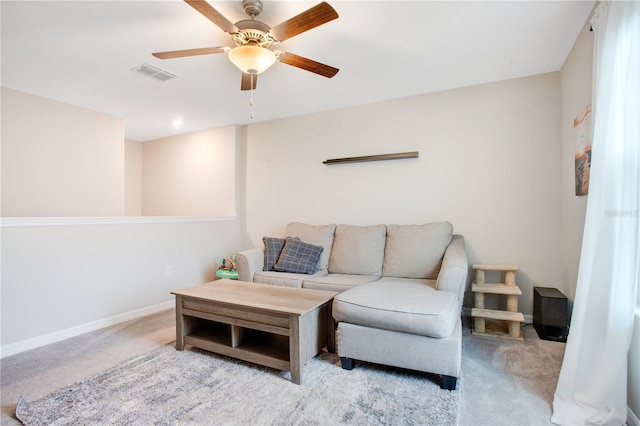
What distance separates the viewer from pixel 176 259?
3.70m

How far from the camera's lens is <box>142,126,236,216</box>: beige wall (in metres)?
4.52

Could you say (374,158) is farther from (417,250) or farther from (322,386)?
(322,386)

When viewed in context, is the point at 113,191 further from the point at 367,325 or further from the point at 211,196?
the point at 367,325

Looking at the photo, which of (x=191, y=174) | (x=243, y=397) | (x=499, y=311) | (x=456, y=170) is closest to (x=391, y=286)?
(x=499, y=311)

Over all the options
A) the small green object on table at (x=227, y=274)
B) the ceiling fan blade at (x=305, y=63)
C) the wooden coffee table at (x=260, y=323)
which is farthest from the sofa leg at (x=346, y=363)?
the small green object on table at (x=227, y=274)

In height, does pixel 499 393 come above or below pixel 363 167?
below

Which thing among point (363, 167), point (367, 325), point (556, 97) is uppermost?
point (556, 97)

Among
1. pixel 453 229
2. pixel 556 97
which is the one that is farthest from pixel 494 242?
pixel 556 97

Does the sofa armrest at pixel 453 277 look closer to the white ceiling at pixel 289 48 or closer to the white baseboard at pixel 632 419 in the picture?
the white baseboard at pixel 632 419

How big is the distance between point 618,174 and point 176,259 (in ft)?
12.7

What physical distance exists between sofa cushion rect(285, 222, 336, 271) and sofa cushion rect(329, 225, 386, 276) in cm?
7

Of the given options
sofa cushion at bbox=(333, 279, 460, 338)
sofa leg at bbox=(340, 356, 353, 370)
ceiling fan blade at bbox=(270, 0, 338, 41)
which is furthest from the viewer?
sofa leg at bbox=(340, 356, 353, 370)

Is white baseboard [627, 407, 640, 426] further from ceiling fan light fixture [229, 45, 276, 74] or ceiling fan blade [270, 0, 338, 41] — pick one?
ceiling fan light fixture [229, 45, 276, 74]

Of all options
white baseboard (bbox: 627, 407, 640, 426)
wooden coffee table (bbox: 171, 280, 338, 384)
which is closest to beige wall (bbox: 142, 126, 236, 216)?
wooden coffee table (bbox: 171, 280, 338, 384)
